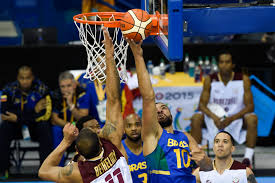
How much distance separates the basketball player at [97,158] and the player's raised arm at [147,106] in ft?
0.81

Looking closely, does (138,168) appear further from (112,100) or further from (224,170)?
(112,100)

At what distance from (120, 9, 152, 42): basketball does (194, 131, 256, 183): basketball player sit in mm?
1823

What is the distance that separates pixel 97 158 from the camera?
192 inches

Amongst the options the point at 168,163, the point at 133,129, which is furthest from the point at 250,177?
the point at 133,129

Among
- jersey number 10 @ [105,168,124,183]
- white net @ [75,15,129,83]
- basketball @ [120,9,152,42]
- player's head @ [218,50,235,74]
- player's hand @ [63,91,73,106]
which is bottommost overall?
jersey number 10 @ [105,168,124,183]

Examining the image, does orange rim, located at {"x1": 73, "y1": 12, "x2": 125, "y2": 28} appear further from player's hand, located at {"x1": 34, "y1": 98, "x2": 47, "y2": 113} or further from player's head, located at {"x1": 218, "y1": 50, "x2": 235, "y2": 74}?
player's head, located at {"x1": 218, "y1": 50, "x2": 235, "y2": 74}

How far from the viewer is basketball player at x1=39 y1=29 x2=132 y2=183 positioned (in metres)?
4.82

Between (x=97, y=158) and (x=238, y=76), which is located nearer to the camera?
(x=97, y=158)

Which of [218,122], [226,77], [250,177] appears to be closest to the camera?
[250,177]

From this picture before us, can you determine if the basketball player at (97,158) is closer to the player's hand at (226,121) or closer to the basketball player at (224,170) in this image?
the basketball player at (224,170)

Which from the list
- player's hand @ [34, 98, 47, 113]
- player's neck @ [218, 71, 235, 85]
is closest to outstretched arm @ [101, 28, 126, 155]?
player's hand @ [34, 98, 47, 113]

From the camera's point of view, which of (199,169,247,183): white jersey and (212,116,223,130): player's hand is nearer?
(199,169,247,183): white jersey

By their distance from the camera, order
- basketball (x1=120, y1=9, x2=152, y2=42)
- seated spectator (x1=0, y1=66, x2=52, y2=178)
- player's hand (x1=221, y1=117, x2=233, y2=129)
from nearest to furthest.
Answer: basketball (x1=120, y1=9, x2=152, y2=42) < seated spectator (x1=0, y1=66, x2=52, y2=178) < player's hand (x1=221, y1=117, x2=233, y2=129)

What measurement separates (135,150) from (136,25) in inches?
75.6
